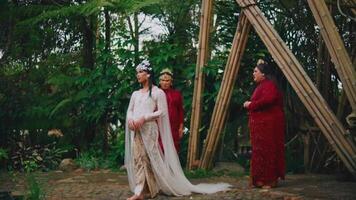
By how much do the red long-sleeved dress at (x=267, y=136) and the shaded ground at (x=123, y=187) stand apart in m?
0.20

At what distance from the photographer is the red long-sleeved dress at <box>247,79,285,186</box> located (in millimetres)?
6293

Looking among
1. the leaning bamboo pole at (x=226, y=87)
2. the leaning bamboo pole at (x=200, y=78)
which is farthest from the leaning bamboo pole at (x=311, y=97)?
the leaning bamboo pole at (x=200, y=78)

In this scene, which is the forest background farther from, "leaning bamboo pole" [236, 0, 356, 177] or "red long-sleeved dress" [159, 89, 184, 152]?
"leaning bamboo pole" [236, 0, 356, 177]

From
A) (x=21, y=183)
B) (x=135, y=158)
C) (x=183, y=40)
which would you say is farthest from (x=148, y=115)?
(x=183, y=40)

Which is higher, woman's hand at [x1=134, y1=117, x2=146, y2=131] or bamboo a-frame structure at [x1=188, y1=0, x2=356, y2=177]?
bamboo a-frame structure at [x1=188, y1=0, x2=356, y2=177]

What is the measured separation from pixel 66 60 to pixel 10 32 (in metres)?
1.29

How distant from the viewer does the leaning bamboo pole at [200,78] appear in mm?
7820

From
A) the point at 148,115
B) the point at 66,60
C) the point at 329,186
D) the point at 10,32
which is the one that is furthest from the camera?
the point at 66,60

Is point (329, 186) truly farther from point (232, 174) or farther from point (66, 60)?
point (66, 60)

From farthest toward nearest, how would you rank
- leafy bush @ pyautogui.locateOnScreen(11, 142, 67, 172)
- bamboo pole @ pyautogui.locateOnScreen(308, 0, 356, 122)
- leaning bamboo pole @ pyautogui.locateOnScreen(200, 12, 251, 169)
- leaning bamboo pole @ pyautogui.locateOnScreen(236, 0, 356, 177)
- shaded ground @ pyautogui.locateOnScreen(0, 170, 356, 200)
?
leafy bush @ pyautogui.locateOnScreen(11, 142, 67, 172)
leaning bamboo pole @ pyautogui.locateOnScreen(200, 12, 251, 169)
leaning bamboo pole @ pyautogui.locateOnScreen(236, 0, 356, 177)
bamboo pole @ pyautogui.locateOnScreen(308, 0, 356, 122)
shaded ground @ pyautogui.locateOnScreen(0, 170, 356, 200)

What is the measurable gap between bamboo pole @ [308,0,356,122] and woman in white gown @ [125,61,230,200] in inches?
77.6

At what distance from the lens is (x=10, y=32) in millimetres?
10453

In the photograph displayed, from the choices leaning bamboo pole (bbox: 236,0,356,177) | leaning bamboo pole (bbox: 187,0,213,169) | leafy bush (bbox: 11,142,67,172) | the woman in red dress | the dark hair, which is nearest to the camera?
leaning bamboo pole (bbox: 236,0,356,177)

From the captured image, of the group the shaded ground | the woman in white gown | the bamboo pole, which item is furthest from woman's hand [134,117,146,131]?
the bamboo pole
